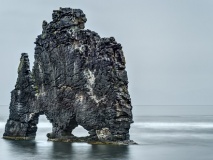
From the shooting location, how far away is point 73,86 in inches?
3415

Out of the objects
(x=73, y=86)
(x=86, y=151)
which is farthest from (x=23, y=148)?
(x=73, y=86)

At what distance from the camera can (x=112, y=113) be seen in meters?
81.8

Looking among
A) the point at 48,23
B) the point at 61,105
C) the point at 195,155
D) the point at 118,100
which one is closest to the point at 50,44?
the point at 48,23

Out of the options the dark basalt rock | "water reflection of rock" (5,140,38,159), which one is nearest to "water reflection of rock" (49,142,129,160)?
the dark basalt rock

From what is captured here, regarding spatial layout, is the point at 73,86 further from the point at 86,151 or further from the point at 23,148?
the point at 86,151

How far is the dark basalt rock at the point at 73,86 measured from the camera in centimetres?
8238

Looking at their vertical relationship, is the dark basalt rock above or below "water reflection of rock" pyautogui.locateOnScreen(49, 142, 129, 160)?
above

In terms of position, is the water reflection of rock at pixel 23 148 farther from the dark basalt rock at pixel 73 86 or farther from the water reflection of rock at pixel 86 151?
Answer: the dark basalt rock at pixel 73 86

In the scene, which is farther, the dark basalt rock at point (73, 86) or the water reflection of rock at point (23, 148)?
the dark basalt rock at point (73, 86)

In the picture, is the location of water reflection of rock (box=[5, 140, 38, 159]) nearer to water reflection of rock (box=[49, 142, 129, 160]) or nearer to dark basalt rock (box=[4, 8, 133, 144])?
water reflection of rock (box=[49, 142, 129, 160])

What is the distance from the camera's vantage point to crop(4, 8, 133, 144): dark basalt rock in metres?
82.4

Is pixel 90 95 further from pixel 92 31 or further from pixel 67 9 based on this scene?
pixel 67 9

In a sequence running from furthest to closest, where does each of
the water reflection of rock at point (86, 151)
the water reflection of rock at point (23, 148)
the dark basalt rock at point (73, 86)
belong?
1. the dark basalt rock at point (73, 86)
2. the water reflection of rock at point (23, 148)
3. the water reflection of rock at point (86, 151)

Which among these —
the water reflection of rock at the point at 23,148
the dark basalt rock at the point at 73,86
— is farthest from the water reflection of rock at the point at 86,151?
the water reflection of rock at the point at 23,148
